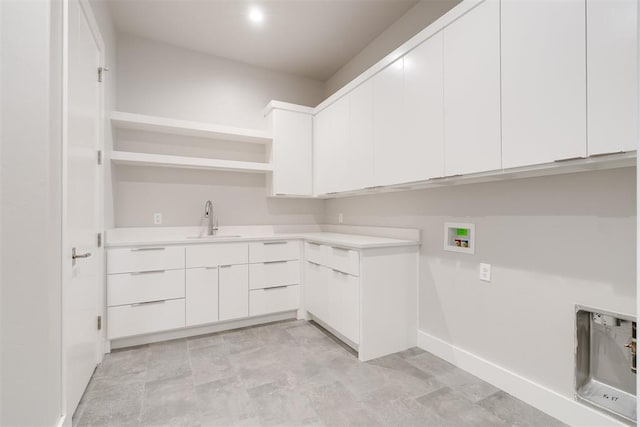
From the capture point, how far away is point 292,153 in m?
3.31

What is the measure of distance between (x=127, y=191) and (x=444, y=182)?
2.83 metres

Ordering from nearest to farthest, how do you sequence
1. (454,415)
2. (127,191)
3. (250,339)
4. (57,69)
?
(57,69) → (454,415) → (250,339) → (127,191)

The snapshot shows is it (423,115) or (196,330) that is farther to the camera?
(196,330)

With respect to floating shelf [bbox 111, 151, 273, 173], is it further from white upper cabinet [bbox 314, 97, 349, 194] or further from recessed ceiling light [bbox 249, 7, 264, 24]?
recessed ceiling light [bbox 249, 7, 264, 24]

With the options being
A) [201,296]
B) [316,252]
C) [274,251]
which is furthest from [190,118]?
[316,252]

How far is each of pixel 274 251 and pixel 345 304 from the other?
0.97m

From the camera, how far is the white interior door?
1.49m

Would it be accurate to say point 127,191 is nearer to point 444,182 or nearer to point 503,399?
point 444,182

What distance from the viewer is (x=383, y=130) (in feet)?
7.71

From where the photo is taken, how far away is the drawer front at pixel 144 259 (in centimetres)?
234

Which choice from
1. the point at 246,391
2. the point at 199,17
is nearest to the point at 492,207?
the point at 246,391

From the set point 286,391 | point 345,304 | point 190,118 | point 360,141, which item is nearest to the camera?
point 286,391

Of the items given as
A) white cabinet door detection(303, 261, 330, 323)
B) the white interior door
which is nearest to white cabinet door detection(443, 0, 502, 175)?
white cabinet door detection(303, 261, 330, 323)

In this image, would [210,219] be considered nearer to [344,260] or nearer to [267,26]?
[344,260]
